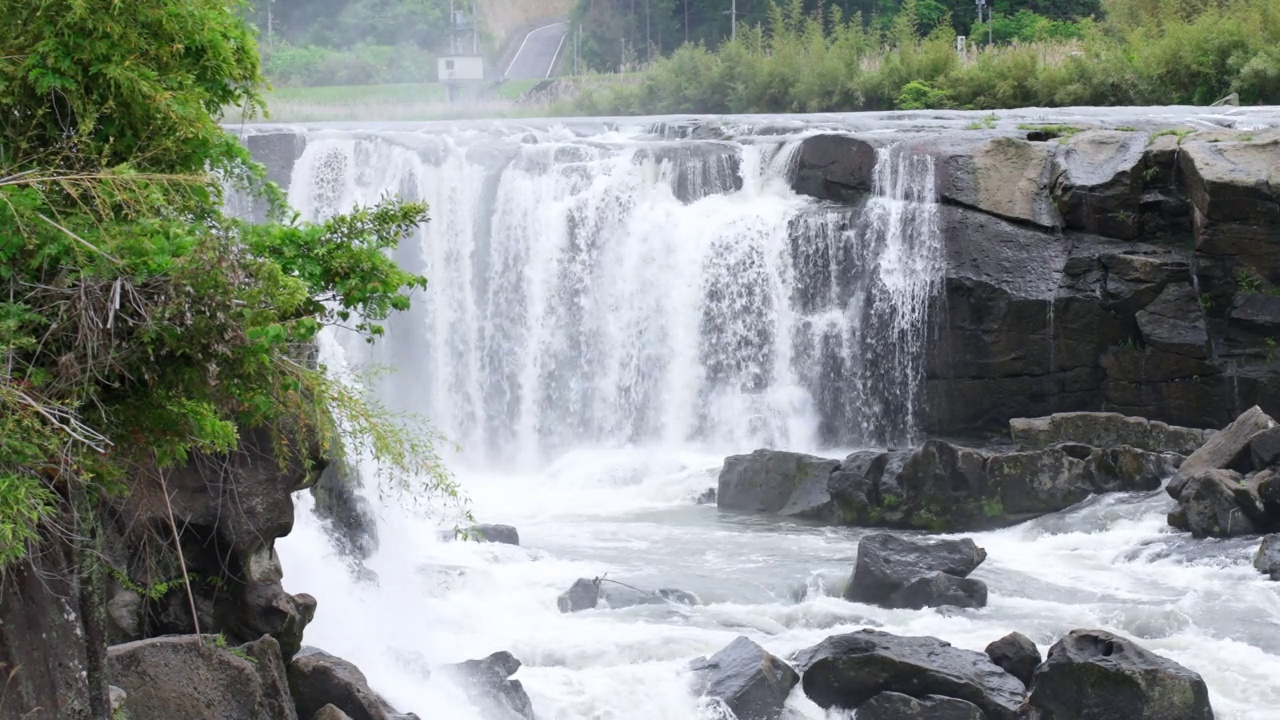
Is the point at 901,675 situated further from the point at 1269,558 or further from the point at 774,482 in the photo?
the point at 774,482

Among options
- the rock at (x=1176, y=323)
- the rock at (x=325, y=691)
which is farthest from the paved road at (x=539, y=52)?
the rock at (x=325, y=691)

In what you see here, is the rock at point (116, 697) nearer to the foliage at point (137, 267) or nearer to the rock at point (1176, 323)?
the foliage at point (137, 267)

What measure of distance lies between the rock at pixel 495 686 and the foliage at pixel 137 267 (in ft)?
10.9

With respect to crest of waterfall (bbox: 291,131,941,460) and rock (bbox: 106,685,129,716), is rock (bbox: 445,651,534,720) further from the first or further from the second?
crest of waterfall (bbox: 291,131,941,460)

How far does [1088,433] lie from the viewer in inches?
728

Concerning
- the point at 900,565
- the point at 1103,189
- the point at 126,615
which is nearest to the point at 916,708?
the point at 900,565

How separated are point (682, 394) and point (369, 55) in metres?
30.4

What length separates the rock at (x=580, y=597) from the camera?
13.3 m

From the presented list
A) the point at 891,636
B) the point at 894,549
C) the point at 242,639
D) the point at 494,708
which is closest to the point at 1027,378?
the point at 894,549

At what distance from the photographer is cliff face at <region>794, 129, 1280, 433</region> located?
19406mm

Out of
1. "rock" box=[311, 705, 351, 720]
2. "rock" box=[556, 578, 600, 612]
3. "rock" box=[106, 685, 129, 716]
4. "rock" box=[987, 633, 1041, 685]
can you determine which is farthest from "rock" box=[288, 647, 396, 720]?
"rock" box=[987, 633, 1041, 685]

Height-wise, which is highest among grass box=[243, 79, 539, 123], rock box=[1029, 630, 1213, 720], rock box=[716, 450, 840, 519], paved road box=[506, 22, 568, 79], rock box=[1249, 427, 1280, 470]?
paved road box=[506, 22, 568, 79]

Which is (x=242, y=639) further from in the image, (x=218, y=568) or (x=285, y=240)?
(x=285, y=240)

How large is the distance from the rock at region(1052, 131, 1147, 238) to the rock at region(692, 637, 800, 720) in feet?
36.1
